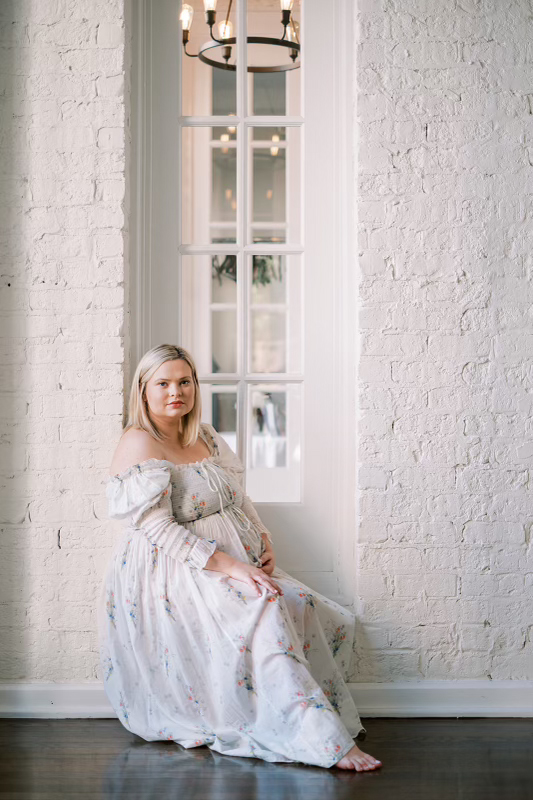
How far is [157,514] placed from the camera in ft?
7.80

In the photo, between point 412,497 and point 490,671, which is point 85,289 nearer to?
point 412,497

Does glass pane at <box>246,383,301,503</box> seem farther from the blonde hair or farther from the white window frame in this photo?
the blonde hair

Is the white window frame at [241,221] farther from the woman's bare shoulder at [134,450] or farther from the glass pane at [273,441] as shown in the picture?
the woman's bare shoulder at [134,450]

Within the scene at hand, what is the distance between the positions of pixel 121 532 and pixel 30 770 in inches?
30.4

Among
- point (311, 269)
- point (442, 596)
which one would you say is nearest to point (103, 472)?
point (311, 269)

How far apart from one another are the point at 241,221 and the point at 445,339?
0.90 metres

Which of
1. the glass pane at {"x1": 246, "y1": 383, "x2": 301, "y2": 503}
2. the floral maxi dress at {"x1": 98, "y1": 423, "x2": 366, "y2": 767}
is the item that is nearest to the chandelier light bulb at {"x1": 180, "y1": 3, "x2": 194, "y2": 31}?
the glass pane at {"x1": 246, "y1": 383, "x2": 301, "y2": 503}

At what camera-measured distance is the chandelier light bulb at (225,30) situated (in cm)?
291

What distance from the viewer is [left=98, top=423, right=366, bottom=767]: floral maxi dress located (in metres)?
2.19

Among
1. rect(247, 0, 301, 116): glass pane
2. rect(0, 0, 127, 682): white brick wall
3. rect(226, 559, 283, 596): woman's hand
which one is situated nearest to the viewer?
rect(226, 559, 283, 596): woman's hand

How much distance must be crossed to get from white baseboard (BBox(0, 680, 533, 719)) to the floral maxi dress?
18cm

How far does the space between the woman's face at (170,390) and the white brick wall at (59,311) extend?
0.17 meters

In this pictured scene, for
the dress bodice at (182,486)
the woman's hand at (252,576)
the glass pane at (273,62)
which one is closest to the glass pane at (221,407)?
the dress bodice at (182,486)

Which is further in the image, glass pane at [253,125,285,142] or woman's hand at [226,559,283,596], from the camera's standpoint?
glass pane at [253,125,285,142]
